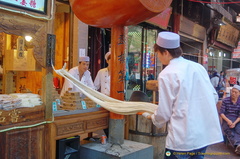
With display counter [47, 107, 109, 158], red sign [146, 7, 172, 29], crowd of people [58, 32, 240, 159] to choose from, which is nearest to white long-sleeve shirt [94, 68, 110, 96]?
display counter [47, 107, 109, 158]

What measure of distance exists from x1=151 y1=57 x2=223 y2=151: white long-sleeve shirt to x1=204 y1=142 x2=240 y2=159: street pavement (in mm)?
3430

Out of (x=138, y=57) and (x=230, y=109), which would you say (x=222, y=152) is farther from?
(x=138, y=57)

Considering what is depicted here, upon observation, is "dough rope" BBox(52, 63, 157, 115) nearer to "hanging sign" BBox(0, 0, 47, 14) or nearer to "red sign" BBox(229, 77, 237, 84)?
"hanging sign" BBox(0, 0, 47, 14)

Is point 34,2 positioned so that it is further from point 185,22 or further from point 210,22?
point 210,22

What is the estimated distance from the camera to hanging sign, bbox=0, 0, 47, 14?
318 cm

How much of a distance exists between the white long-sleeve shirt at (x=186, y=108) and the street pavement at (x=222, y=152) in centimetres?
343

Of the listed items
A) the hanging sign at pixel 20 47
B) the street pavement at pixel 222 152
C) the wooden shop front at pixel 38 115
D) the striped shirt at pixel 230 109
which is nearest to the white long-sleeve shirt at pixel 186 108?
the wooden shop front at pixel 38 115

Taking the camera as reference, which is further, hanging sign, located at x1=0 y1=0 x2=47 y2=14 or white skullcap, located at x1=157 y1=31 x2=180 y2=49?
hanging sign, located at x1=0 y1=0 x2=47 y2=14

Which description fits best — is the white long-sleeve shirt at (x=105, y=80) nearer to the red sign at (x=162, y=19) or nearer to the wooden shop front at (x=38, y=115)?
the wooden shop front at (x=38, y=115)

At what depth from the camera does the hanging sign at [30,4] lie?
3.18 metres

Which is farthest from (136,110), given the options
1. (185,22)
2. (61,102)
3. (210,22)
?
(210,22)

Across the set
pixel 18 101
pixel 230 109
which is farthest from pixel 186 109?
pixel 230 109

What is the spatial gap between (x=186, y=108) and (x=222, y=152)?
4593 mm

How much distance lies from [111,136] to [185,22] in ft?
31.1
